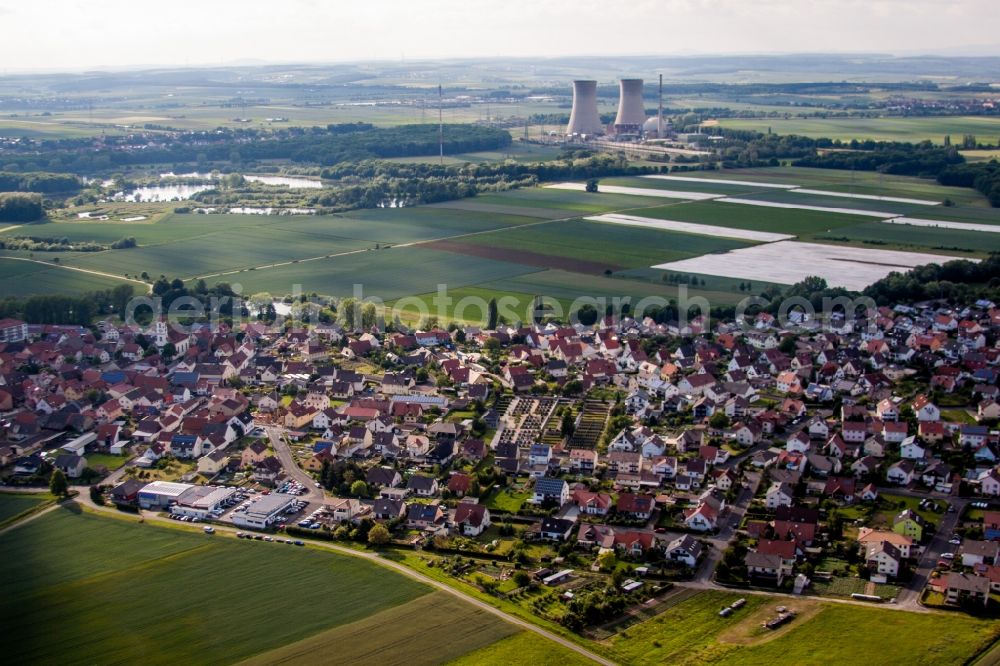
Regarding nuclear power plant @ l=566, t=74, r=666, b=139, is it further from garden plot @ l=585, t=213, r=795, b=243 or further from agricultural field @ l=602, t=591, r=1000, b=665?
agricultural field @ l=602, t=591, r=1000, b=665

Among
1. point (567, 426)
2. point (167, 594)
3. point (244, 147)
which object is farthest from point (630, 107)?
point (167, 594)

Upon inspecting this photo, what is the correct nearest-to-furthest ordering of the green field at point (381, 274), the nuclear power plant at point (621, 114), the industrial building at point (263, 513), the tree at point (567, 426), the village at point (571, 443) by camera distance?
the village at point (571, 443)
the industrial building at point (263, 513)
the tree at point (567, 426)
the green field at point (381, 274)
the nuclear power plant at point (621, 114)

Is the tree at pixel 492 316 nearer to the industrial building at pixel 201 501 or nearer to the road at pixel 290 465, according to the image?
the road at pixel 290 465

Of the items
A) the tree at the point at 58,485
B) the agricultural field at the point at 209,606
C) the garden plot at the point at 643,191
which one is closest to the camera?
the agricultural field at the point at 209,606

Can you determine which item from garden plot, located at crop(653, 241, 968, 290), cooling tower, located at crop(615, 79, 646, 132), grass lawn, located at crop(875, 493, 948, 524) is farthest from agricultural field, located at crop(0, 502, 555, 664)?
cooling tower, located at crop(615, 79, 646, 132)

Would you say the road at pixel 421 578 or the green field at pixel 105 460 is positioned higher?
the road at pixel 421 578

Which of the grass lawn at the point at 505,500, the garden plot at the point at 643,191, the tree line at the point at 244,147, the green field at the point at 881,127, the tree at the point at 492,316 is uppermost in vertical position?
the green field at the point at 881,127

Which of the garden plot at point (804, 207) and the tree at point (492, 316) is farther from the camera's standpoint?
the garden plot at point (804, 207)

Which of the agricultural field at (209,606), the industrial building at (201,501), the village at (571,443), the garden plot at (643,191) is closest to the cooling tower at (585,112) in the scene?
the garden plot at (643,191)
